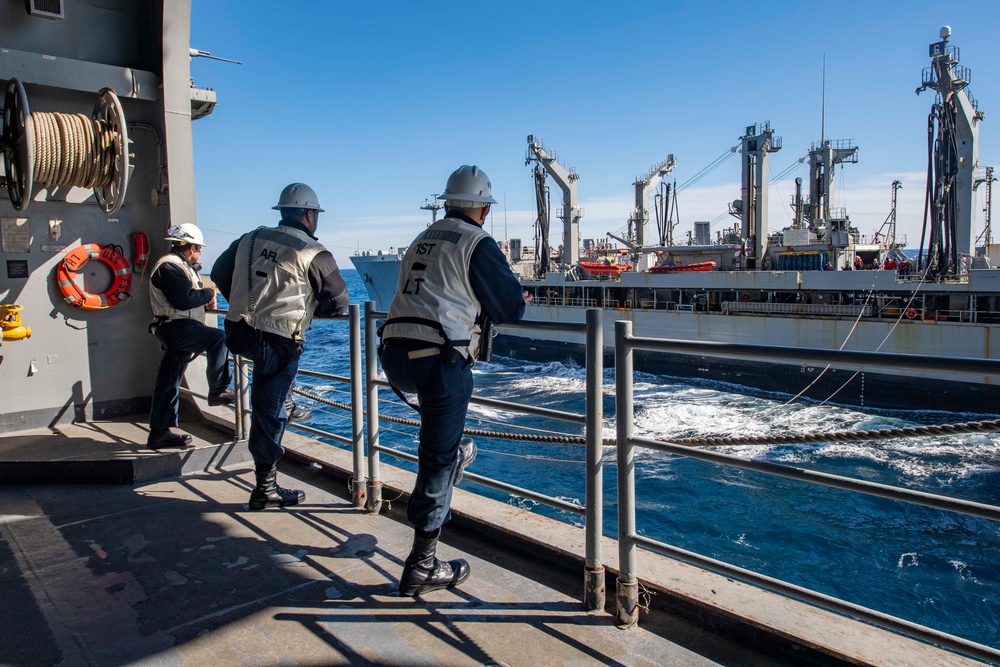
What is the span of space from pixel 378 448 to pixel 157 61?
408cm

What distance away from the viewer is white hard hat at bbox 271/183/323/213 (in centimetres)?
341

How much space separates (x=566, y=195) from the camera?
125ft

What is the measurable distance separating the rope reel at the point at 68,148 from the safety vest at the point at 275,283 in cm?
184

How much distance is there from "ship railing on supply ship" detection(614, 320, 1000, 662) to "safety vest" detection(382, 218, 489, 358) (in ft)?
1.97

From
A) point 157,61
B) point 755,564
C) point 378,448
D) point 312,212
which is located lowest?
point 755,564

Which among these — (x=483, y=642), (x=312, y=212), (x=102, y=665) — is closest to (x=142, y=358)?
(x=312, y=212)

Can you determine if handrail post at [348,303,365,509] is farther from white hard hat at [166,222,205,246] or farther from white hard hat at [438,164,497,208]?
white hard hat at [166,222,205,246]

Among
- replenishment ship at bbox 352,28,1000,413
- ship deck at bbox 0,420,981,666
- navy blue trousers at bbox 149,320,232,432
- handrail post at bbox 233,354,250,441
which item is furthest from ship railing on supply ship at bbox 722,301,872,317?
ship deck at bbox 0,420,981,666

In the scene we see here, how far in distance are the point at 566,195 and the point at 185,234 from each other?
115 feet

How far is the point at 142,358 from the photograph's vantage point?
17.8ft

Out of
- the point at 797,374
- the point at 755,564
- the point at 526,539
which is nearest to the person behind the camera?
the point at 526,539

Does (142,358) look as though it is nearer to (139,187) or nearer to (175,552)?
(139,187)

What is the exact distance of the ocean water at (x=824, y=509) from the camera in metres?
9.16

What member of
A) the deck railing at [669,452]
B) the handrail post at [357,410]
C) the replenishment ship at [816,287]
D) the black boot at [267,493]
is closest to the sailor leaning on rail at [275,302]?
the black boot at [267,493]
